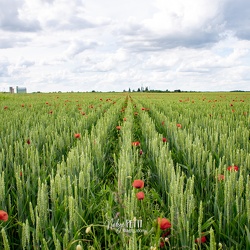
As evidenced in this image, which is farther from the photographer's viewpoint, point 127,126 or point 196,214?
point 127,126

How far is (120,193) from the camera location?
178 centimetres

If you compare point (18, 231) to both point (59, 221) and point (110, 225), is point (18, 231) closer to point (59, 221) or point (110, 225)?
point (59, 221)

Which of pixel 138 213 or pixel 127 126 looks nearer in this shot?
pixel 138 213

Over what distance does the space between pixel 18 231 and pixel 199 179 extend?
134 cm

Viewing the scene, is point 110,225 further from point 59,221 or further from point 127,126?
point 127,126

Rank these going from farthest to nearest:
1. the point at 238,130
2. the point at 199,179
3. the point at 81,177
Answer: the point at 238,130
the point at 199,179
the point at 81,177

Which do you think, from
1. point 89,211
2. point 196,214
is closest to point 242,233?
point 196,214

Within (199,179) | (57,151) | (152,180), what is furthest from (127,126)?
(199,179)

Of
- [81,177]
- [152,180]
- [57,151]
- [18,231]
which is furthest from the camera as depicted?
[57,151]

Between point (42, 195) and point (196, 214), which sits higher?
point (42, 195)

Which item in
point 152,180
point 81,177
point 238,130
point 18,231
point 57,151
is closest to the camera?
point 18,231

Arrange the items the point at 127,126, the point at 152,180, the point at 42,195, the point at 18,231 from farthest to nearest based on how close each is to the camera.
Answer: the point at 127,126
the point at 152,180
the point at 18,231
the point at 42,195

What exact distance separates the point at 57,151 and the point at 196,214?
1.95m

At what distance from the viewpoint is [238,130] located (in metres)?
4.06
